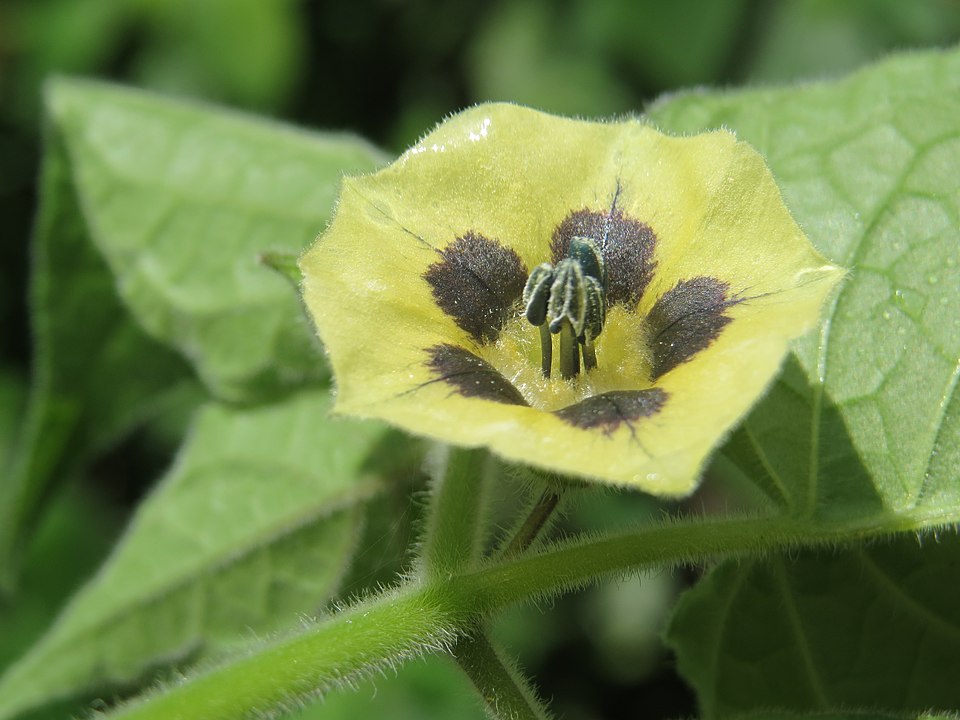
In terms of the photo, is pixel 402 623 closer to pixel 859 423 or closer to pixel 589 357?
pixel 589 357

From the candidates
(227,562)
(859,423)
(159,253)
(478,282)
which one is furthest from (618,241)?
(159,253)

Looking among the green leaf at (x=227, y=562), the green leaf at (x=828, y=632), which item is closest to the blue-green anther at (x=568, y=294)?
the green leaf at (x=828, y=632)

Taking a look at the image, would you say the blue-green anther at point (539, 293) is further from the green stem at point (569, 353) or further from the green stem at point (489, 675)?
the green stem at point (489, 675)

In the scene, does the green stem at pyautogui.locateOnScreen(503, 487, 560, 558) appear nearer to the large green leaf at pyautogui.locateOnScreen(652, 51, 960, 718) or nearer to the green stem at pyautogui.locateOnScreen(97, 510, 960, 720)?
the green stem at pyautogui.locateOnScreen(97, 510, 960, 720)

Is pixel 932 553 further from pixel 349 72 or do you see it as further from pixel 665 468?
pixel 349 72

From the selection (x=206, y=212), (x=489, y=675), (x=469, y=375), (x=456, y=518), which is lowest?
(x=206, y=212)

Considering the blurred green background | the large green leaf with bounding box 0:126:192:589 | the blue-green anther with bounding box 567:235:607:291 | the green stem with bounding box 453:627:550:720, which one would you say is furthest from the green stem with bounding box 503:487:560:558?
the blurred green background
